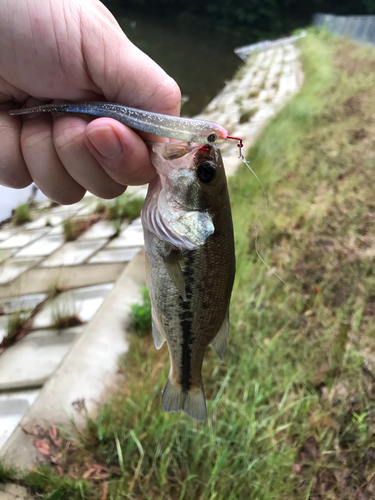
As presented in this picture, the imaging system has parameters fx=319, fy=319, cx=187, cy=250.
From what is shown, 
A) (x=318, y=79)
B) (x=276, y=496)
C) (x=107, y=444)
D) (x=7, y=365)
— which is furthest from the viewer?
(x=318, y=79)

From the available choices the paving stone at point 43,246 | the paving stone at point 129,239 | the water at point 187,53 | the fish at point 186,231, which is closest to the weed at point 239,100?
the water at point 187,53

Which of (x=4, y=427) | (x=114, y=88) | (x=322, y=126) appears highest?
(x=114, y=88)

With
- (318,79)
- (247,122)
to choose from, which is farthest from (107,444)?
(318,79)

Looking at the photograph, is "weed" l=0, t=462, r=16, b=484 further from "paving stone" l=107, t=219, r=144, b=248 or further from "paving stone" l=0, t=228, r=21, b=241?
"paving stone" l=107, t=219, r=144, b=248

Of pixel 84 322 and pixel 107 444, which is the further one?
pixel 84 322

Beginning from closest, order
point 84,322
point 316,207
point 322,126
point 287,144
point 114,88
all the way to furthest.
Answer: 1. point 114,88
2. point 84,322
3. point 316,207
4. point 287,144
5. point 322,126

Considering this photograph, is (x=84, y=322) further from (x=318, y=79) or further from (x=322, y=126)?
(x=318, y=79)

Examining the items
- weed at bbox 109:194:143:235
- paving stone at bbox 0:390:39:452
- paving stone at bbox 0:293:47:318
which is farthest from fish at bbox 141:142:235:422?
weed at bbox 109:194:143:235
